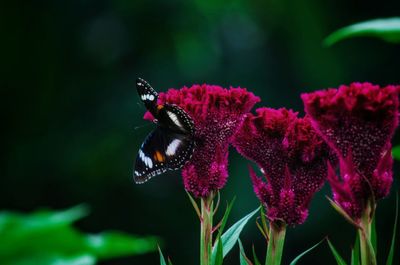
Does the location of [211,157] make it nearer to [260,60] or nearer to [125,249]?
[125,249]

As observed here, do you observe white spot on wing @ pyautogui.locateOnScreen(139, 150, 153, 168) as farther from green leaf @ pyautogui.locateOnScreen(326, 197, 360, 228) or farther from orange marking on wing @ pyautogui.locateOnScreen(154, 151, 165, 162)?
green leaf @ pyautogui.locateOnScreen(326, 197, 360, 228)

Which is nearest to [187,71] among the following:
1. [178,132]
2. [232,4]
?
[232,4]

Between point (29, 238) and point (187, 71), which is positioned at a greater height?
point (187, 71)

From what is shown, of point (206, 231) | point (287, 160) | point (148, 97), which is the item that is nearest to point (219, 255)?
point (206, 231)

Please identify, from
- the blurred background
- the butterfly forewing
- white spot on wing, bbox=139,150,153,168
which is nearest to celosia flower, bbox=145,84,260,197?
the butterfly forewing

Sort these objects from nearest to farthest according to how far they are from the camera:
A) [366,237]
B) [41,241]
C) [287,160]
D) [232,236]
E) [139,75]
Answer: [41,241] < [366,237] < [287,160] < [232,236] < [139,75]

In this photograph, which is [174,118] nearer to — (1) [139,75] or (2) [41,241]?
(2) [41,241]

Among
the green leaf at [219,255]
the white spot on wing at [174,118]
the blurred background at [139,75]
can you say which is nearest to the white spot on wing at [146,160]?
the white spot on wing at [174,118]
